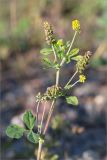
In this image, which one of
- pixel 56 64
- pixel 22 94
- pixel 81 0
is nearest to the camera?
pixel 56 64

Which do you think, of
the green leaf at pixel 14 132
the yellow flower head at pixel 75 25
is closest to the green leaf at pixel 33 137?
the green leaf at pixel 14 132

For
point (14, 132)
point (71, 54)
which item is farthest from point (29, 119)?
point (71, 54)

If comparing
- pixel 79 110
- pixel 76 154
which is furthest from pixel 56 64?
pixel 79 110

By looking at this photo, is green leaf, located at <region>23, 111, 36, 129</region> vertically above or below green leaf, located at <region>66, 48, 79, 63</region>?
below

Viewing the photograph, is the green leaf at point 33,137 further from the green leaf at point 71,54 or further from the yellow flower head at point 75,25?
the yellow flower head at point 75,25

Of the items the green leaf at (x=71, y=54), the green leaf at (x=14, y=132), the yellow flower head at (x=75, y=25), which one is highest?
the yellow flower head at (x=75, y=25)

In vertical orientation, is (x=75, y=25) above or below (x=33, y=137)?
above

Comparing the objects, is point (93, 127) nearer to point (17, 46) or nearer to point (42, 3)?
point (17, 46)

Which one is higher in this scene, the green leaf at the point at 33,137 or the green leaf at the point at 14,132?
the green leaf at the point at 14,132

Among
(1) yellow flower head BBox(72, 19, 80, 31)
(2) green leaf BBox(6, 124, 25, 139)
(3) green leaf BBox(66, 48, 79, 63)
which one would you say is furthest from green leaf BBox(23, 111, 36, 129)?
(1) yellow flower head BBox(72, 19, 80, 31)

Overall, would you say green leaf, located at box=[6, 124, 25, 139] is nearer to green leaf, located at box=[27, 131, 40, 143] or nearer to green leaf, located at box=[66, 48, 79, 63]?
green leaf, located at box=[27, 131, 40, 143]

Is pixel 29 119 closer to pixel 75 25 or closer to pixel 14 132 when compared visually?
pixel 14 132
